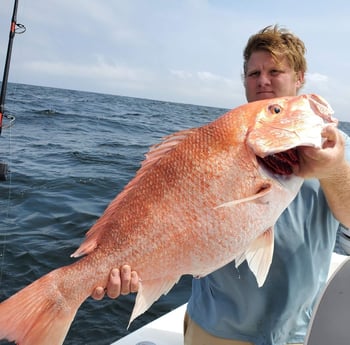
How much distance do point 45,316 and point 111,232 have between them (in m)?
0.42

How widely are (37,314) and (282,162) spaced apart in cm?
117

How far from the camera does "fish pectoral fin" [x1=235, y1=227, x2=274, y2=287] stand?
69.3 inches

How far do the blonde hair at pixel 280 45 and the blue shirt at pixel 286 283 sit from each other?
2.56 feet

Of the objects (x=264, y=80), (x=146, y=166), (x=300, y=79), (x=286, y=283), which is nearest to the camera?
Result: (x=146, y=166)

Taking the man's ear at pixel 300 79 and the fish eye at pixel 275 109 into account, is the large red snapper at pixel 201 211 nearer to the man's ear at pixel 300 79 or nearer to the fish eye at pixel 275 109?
the fish eye at pixel 275 109

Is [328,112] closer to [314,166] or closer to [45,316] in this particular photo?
[314,166]

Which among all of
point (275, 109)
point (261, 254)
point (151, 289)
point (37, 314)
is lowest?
point (37, 314)

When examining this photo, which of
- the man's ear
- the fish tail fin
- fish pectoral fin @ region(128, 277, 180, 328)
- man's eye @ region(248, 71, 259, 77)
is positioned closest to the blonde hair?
the man's ear

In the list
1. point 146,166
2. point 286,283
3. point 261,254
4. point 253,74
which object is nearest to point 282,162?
point 261,254

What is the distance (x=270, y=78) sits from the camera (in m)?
2.43

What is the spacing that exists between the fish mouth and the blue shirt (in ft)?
1.54

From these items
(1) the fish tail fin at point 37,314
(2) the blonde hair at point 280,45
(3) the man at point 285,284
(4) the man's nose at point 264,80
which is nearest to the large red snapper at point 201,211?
(1) the fish tail fin at point 37,314

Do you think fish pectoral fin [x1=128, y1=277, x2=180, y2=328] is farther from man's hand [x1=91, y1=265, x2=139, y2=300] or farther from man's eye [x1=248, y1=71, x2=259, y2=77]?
man's eye [x1=248, y1=71, x2=259, y2=77]

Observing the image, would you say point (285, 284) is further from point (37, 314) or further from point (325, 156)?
point (37, 314)
